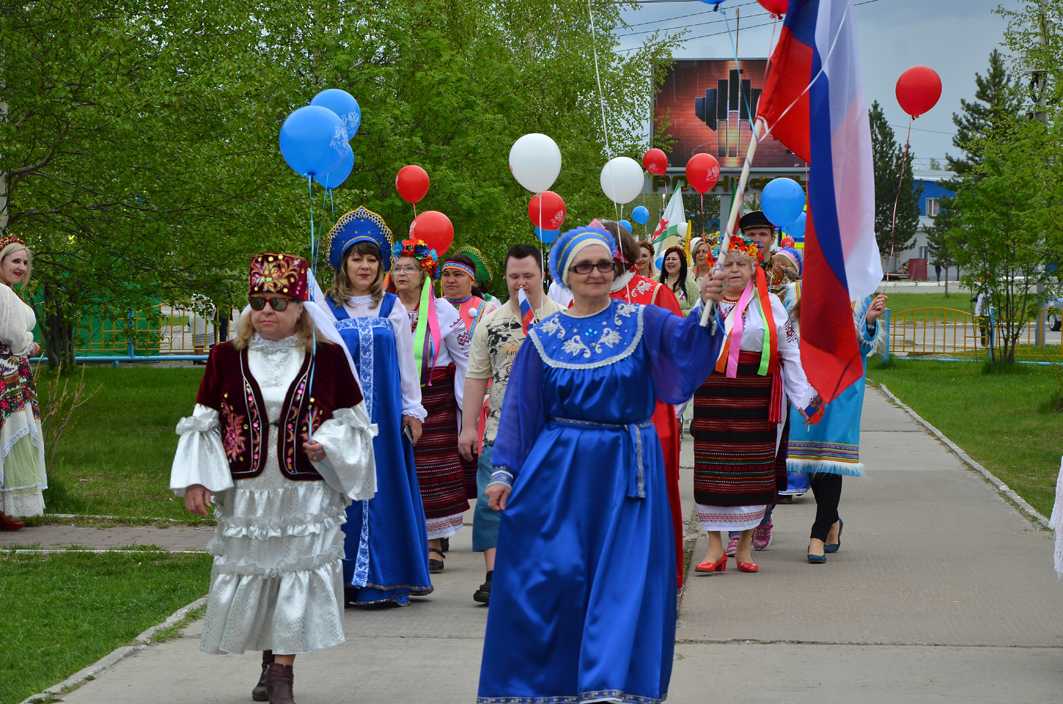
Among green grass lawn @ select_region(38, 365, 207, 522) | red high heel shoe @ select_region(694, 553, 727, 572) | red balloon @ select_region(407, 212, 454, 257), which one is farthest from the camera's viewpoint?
red balloon @ select_region(407, 212, 454, 257)

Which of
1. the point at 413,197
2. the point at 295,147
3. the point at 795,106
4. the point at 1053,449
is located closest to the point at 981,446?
the point at 1053,449

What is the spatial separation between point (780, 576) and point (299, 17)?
11.2 m

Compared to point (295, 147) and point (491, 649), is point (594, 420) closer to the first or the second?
point (491, 649)

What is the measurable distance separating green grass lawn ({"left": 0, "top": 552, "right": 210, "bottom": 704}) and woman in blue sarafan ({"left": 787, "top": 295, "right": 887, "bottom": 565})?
3.89 meters

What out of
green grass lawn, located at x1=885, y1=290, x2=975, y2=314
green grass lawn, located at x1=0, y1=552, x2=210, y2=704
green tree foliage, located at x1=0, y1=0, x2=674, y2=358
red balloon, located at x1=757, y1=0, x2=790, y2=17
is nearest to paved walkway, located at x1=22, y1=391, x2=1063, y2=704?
green grass lawn, located at x1=0, y1=552, x2=210, y2=704

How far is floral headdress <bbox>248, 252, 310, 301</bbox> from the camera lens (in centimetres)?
508

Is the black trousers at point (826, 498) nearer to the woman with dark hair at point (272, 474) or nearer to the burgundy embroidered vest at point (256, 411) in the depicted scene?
the woman with dark hair at point (272, 474)

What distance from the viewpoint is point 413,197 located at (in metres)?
11.9

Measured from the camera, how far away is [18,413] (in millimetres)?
9172

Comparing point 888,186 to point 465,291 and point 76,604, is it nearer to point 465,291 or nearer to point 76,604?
point 465,291

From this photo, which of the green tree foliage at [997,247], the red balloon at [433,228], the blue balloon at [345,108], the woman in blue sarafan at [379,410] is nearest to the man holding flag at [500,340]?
the woman in blue sarafan at [379,410]

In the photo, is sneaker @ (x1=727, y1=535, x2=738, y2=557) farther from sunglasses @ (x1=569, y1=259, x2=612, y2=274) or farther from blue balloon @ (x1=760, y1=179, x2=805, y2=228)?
blue balloon @ (x1=760, y1=179, x2=805, y2=228)

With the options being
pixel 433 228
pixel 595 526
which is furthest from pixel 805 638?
pixel 433 228

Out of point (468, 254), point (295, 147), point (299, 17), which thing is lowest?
point (468, 254)
